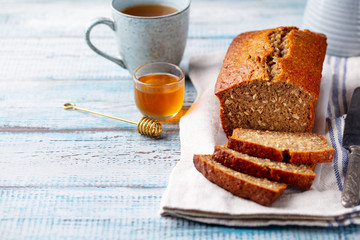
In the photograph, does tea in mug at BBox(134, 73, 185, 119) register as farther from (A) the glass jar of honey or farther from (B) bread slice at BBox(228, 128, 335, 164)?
(B) bread slice at BBox(228, 128, 335, 164)

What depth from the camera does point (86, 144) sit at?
94.9 inches

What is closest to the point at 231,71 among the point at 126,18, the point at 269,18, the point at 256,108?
the point at 256,108

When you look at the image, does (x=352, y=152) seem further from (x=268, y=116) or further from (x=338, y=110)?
(x=338, y=110)

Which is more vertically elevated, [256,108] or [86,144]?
[256,108]

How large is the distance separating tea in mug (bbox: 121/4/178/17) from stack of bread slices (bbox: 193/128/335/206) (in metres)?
1.10

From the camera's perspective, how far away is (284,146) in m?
2.11

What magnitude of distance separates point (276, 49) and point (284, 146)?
636 mm

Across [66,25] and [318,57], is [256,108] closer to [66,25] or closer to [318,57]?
[318,57]

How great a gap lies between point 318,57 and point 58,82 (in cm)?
173

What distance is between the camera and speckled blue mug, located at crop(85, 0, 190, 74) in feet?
8.82

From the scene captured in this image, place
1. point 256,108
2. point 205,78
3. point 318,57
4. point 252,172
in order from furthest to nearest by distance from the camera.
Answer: point 205,78, point 318,57, point 256,108, point 252,172

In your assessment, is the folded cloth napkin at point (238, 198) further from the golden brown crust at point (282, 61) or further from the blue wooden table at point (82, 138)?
the golden brown crust at point (282, 61)

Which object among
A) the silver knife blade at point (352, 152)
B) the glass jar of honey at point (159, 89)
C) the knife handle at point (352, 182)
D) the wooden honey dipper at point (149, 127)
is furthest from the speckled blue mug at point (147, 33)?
the knife handle at point (352, 182)

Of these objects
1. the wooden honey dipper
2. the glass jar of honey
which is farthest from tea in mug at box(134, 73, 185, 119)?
the wooden honey dipper
